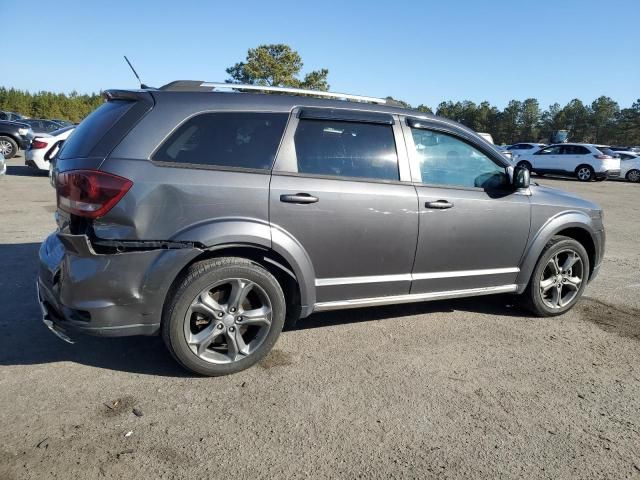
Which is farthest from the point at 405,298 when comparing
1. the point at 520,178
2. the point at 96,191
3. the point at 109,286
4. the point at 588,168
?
the point at 588,168

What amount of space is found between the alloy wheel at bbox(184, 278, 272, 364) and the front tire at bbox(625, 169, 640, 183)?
89.2 ft

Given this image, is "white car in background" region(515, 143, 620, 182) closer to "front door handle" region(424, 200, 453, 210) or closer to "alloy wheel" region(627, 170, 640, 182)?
"alloy wheel" region(627, 170, 640, 182)

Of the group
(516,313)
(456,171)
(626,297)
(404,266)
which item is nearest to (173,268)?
(404,266)

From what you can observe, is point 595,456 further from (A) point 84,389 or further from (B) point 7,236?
(B) point 7,236

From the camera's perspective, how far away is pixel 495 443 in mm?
2684

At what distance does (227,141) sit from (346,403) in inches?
73.1

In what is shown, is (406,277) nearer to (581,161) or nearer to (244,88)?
(244,88)

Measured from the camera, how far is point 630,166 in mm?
24781

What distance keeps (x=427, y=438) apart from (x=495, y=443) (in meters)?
0.37

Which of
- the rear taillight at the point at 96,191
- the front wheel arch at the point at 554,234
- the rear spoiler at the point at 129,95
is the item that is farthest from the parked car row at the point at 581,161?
the rear taillight at the point at 96,191

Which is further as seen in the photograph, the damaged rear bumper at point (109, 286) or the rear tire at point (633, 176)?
the rear tire at point (633, 176)

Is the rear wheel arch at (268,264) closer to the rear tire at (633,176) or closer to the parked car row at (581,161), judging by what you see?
the parked car row at (581,161)

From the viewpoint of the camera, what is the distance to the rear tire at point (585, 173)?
902 inches

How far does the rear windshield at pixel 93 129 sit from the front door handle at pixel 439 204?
7.34ft
